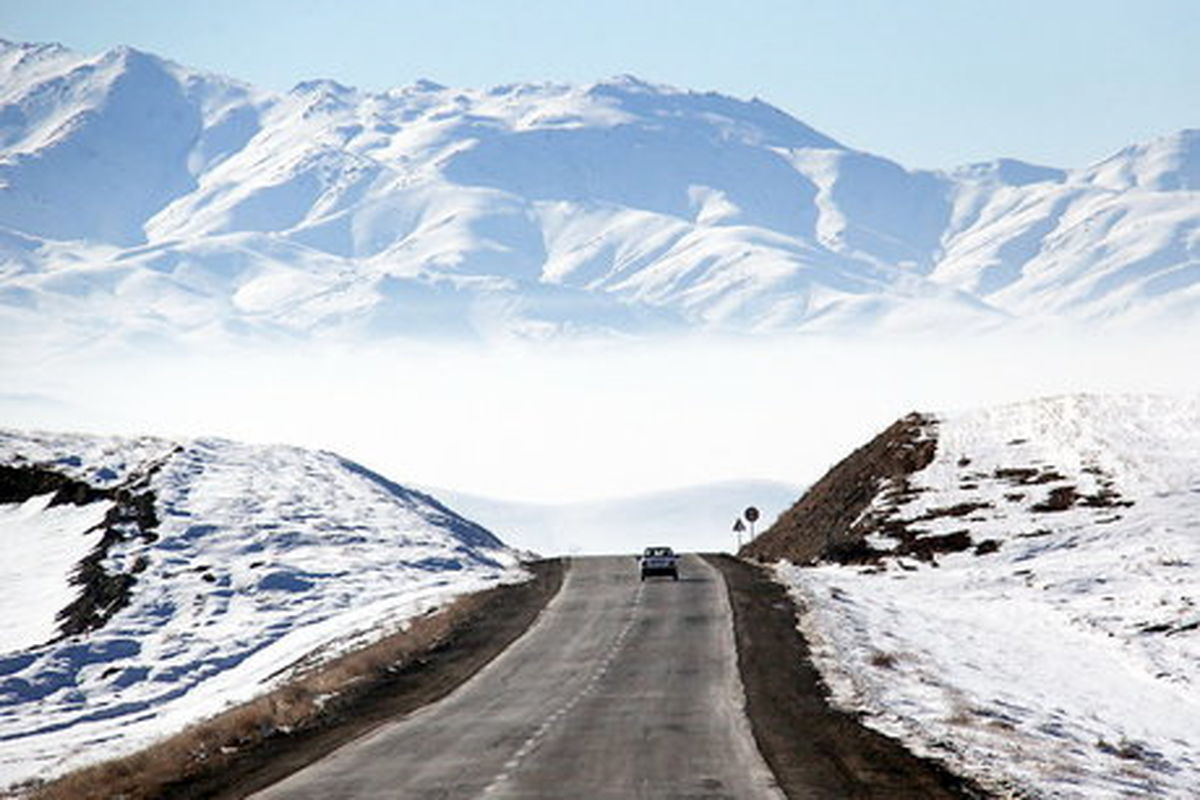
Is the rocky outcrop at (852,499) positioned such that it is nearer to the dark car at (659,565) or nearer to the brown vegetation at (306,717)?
the dark car at (659,565)

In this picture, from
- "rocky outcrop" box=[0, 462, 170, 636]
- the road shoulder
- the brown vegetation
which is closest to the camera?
the road shoulder

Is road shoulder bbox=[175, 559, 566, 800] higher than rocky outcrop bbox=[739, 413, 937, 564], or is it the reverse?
rocky outcrop bbox=[739, 413, 937, 564]

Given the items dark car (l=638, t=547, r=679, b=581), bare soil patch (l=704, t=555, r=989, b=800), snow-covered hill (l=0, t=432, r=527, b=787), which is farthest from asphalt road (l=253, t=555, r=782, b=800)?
dark car (l=638, t=547, r=679, b=581)

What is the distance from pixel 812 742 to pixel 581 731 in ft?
15.2

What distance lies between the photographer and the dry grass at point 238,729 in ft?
103

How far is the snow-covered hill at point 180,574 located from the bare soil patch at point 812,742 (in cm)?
1459

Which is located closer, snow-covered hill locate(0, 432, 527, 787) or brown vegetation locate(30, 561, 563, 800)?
brown vegetation locate(30, 561, 563, 800)

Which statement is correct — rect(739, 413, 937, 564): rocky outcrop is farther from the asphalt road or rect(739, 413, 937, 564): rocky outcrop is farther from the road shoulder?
the asphalt road

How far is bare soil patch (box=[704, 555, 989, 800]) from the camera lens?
26859mm

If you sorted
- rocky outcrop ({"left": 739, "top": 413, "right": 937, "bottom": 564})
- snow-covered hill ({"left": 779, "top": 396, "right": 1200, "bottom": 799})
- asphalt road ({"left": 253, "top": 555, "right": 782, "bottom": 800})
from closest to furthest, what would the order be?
1. asphalt road ({"left": 253, "top": 555, "right": 782, "bottom": 800})
2. snow-covered hill ({"left": 779, "top": 396, "right": 1200, "bottom": 799})
3. rocky outcrop ({"left": 739, "top": 413, "right": 937, "bottom": 564})

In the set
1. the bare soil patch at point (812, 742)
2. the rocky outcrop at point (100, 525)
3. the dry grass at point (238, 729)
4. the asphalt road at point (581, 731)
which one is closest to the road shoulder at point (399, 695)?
the dry grass at point (238, 729)

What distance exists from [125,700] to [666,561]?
2715cm

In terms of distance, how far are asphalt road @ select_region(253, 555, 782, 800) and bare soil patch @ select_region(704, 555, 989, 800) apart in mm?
470

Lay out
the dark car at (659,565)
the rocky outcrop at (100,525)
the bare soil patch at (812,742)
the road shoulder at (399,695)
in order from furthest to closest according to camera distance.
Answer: the dark car at (659,565)
the rocky outcrop at (100,525)
the road shoulder at (399,695)
the bare soil patch at (812,742)
